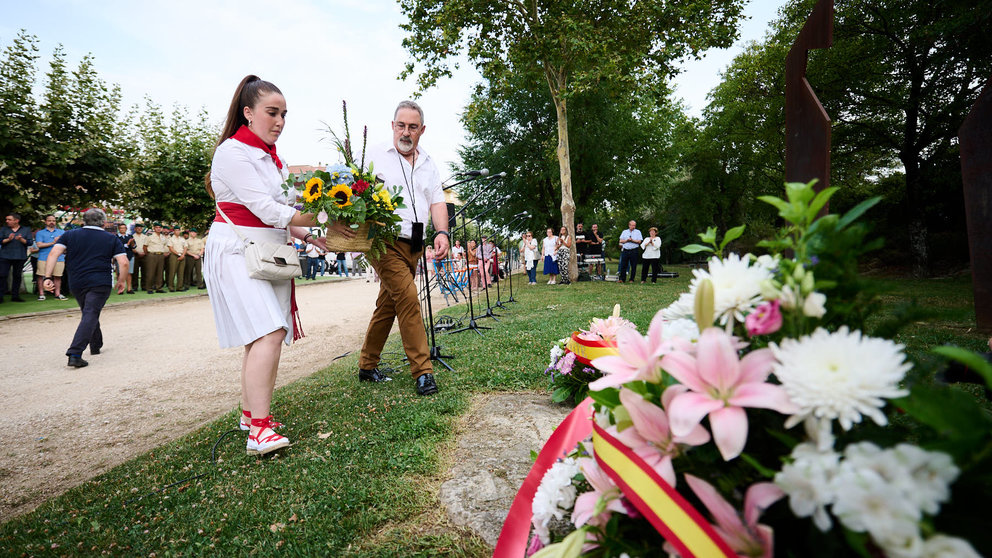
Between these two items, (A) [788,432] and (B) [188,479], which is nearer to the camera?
(A) [788,432]

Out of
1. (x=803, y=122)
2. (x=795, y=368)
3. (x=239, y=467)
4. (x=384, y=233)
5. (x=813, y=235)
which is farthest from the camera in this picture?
(x=384, y=233)

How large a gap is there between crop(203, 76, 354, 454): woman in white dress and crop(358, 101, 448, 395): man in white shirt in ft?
3.16

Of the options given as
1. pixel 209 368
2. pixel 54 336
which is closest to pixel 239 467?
pixel 209 368

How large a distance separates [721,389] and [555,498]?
18.1 inches

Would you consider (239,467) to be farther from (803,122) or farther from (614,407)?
(803,122)

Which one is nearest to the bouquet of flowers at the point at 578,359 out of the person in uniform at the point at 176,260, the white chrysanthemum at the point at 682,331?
the white chrysanthemum at the point at 682,331

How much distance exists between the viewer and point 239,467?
8.67 feet

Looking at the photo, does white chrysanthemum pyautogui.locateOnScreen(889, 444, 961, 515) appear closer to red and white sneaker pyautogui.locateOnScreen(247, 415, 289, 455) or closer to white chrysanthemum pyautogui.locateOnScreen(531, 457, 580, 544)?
white chrysanthemum pyautogui.locateOnScreen(531, 457, 580, 544)

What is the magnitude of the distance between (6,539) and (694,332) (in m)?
3.11

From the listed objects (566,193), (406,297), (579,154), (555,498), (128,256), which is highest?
(579,154)

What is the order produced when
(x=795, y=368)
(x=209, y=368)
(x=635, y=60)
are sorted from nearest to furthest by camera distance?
(x=795, y=368) < (x=209, y=368) < (x=635, y=60)

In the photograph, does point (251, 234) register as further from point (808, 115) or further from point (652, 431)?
point (808, 115)

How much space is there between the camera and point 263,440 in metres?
2.72

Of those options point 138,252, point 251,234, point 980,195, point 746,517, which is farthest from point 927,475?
point 138,252
